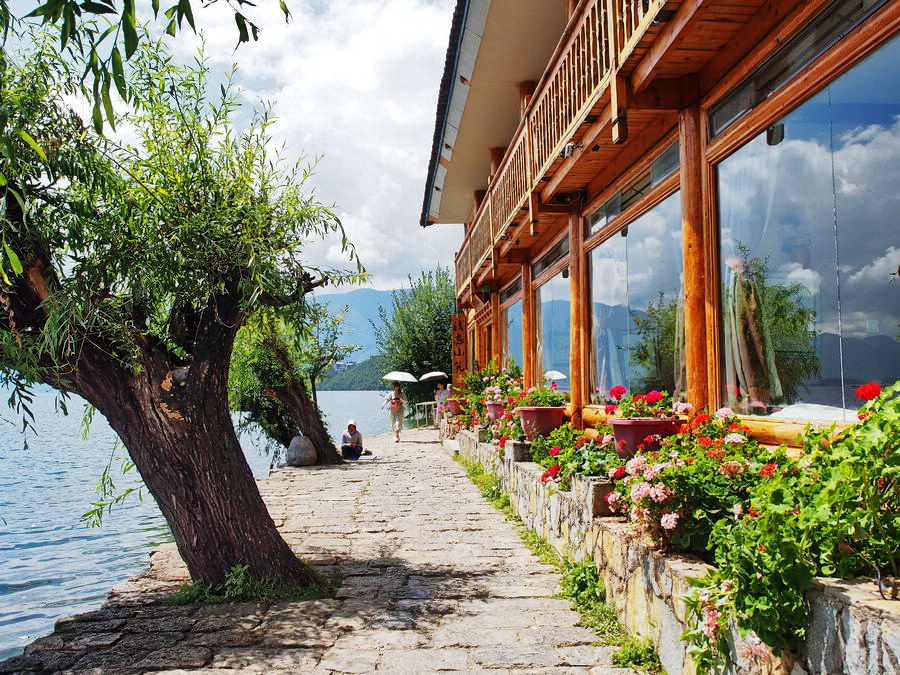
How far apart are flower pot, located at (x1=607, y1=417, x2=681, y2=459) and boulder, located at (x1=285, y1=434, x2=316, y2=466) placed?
11.7 metres

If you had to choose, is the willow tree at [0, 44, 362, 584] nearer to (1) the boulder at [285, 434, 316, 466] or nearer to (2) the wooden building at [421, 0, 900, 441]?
(2) the wooden building at [421, 0, 900, 441]

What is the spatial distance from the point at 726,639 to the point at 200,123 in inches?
215

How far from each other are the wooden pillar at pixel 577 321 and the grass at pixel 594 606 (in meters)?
1.71

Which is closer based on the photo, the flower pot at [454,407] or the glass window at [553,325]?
→ the glass window at [553,325]

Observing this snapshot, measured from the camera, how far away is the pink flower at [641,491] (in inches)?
161

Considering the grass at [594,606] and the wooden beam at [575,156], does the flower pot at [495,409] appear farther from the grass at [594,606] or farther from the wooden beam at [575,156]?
the wooden beam at [575,156]

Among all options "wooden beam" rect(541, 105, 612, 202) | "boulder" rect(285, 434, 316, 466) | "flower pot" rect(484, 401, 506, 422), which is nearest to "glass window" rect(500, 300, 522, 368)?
"flower pot" rect(484, 401, 506, 422)

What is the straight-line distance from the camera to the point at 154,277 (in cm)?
567

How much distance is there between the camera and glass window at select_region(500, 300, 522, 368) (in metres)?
14.3

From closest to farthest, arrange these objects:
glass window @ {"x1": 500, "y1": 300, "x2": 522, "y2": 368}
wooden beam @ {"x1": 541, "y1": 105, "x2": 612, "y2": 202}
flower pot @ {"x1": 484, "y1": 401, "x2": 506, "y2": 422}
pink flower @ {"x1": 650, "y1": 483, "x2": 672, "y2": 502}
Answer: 1. pink flower @ {"x1": 650, "y1": 483, "x2": 672, "y2": 502}
2. wooden beam @ {"x1": 541, "y1": 105, "x2": 612, "y2": 202}
3. flower pot @ {"x1": 484, "y1": 401, "x2": 506, "y2": 422}
4. glass window @ {"x1": 500, "y1": 300, "x2": 522, "y2": 368}

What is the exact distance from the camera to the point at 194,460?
5.87 m

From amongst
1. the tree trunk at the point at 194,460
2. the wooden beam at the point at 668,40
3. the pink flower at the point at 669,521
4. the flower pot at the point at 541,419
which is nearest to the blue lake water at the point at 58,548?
the tree trunk at the point at 194,460

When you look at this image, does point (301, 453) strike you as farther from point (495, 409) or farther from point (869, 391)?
point (869, 391)

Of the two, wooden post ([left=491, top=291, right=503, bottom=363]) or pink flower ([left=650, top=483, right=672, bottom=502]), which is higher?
wooden post ([left=491, top=291, right=503, bottom=363])
